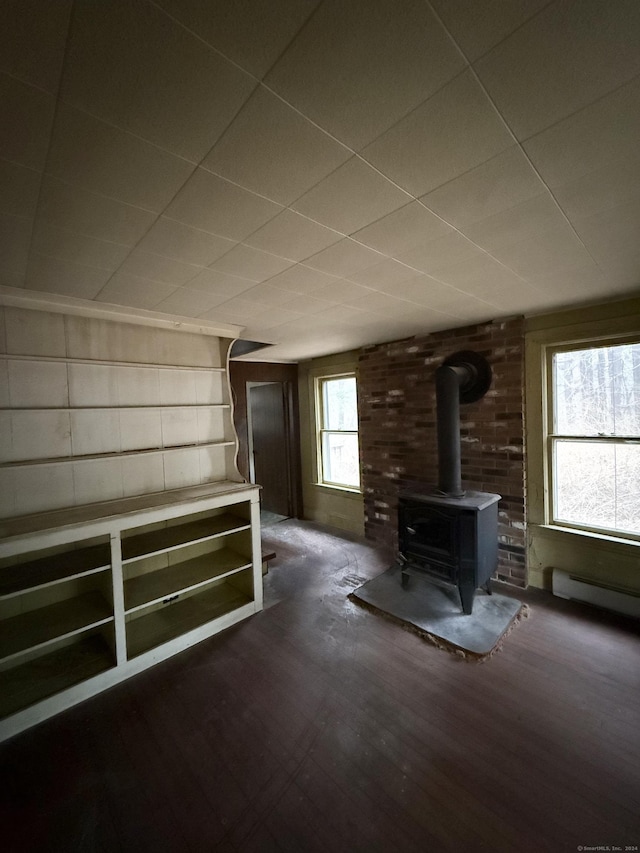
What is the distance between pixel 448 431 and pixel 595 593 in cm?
175

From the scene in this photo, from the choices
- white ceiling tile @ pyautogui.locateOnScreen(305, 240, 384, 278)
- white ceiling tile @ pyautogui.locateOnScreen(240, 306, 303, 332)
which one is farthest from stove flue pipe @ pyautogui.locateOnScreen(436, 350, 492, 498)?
white ceiling tile @ pyautogui.locateOnScreen(305, 240, 384, 278)

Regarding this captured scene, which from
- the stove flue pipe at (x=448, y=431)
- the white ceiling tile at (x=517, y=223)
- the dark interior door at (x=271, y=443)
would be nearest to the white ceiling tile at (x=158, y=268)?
the white ceiling tile at (x=517, y=223)

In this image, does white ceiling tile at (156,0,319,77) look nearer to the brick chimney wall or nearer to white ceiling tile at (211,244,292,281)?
white ceiling tile at (211,244,292,281)

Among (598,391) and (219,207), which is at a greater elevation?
(219,207)

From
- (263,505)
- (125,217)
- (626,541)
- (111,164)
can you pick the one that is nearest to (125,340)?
(125,217)

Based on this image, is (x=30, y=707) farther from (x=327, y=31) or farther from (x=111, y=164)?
(x=327, y=31)

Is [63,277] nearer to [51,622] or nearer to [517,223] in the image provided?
[51,622]

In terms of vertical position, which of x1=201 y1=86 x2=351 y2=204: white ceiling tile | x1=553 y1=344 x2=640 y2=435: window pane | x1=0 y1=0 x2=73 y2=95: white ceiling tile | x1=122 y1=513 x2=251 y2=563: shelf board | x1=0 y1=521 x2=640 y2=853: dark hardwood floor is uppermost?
x1=201 y1=86 x2=351 y2=204: white ceiling tile

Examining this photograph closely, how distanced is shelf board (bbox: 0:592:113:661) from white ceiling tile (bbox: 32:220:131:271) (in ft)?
6.94

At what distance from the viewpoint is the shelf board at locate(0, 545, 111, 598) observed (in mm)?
1946

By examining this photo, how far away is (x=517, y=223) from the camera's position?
1.57 metres

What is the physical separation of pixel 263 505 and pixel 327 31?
592 centimetres

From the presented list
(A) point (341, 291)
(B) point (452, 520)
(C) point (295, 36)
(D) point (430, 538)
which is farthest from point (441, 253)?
(D) point (430, 538)

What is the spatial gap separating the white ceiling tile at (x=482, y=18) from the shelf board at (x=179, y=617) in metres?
3.27
